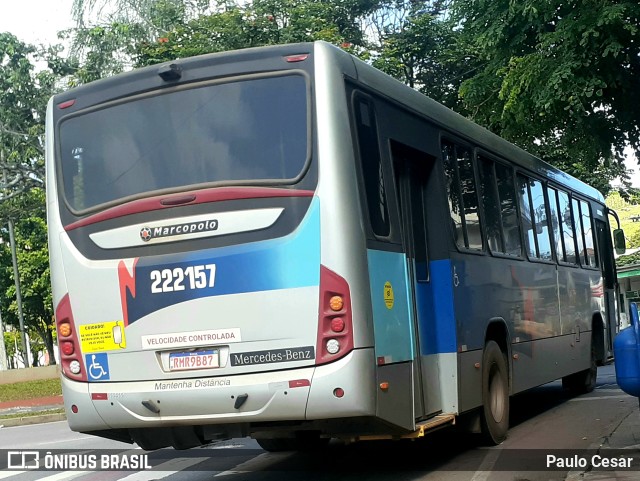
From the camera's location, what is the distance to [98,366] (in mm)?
7484

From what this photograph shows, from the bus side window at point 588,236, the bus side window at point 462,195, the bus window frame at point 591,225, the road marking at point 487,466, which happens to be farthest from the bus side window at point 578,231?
the road marking at point 487,466

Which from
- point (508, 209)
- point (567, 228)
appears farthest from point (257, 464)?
point (567, 228)

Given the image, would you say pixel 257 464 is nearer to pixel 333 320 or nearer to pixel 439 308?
pixel 439 308

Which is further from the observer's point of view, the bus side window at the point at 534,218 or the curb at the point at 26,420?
the curb at the point at 26,420

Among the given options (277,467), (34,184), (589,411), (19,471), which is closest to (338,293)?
(277,467)

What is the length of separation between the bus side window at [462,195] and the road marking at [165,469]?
12.4 feet

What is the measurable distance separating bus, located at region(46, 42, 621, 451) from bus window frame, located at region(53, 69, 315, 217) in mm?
15

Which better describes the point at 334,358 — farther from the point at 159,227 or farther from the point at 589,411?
the point at 589,411

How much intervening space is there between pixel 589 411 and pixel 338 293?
734 centimetres

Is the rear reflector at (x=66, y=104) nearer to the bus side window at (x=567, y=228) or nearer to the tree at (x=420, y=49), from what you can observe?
the bus side window at (x=567, y=228)

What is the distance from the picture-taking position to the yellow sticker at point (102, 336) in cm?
741

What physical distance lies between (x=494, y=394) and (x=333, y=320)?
3.72m

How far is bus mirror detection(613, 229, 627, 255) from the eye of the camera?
1753cm

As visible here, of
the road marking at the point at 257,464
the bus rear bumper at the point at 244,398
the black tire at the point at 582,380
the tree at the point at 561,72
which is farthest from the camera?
the black tire at the point at 582,380
